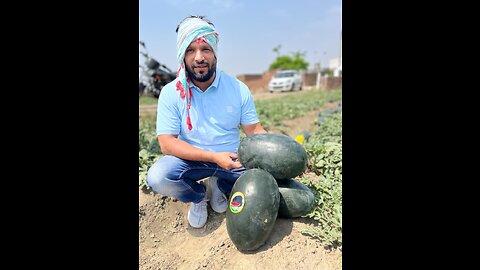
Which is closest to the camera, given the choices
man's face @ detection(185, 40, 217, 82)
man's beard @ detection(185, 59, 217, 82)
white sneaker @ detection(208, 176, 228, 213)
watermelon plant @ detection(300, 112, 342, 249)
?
watermelon plant @ detection(300, 112, 342, 249)

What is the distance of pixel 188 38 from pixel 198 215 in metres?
1.63

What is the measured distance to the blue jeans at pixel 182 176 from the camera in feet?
9.80

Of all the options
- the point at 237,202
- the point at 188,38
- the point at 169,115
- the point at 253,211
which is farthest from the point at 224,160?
the point at 188,38

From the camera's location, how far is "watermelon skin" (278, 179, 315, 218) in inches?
112

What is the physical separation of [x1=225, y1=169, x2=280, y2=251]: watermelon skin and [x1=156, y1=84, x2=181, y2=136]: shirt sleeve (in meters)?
0.78

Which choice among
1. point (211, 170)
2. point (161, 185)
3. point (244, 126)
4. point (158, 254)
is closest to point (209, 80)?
point (244, 126)

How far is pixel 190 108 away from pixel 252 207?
1.05 meters

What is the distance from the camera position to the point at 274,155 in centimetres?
275

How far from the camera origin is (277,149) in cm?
276

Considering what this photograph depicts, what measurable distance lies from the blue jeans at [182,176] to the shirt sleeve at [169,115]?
26cm

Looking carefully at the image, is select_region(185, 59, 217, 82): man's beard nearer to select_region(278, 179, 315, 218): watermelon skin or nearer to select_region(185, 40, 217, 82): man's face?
select_region(185, 40, 217, 82): man's face

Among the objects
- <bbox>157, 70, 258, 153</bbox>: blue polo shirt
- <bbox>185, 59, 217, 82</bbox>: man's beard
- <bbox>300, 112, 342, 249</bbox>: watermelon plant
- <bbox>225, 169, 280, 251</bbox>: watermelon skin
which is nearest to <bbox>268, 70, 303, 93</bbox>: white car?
<bbox>300, 112, 342, 249</bbox>: watermelon plant

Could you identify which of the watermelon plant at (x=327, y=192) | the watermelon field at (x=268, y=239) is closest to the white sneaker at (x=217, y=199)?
the watermelon field at (x=268, y=239)
